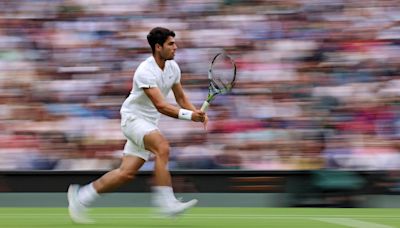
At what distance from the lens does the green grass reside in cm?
729

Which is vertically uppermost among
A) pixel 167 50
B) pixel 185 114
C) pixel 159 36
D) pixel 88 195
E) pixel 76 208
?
pixel 159 36

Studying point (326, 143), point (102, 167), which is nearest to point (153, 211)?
point (102, 167)

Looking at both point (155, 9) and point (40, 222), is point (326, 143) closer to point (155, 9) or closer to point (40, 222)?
point (155, 9)

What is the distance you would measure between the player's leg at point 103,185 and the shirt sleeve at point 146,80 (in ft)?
1.92

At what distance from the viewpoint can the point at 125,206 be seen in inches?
404

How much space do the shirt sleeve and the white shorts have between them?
291 millimetres

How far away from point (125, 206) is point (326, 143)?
246cm

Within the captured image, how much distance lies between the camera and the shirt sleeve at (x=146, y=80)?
7004 millimetres

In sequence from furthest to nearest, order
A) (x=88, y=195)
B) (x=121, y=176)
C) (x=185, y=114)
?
(x=88, y=195) < (x=121, y=176) < (x=185, y=114)

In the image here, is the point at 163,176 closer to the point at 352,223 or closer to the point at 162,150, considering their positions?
the point at 162,150

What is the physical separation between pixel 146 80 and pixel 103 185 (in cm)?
89

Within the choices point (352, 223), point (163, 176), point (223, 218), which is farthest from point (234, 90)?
point (163, 176)

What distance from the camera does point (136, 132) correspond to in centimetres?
707

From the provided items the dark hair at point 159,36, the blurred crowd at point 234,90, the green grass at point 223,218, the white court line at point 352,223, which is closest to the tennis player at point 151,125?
the dark hair at point 159,36
